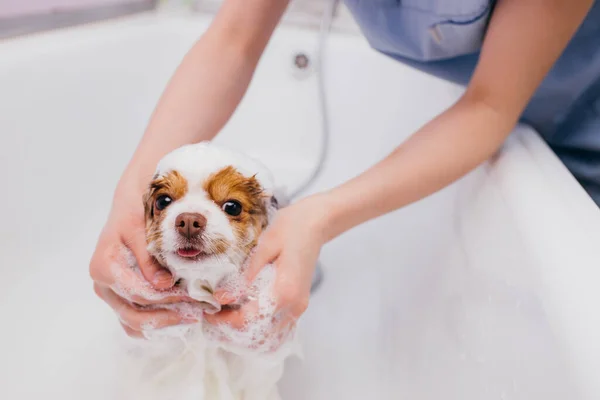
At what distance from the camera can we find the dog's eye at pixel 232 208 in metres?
0.42

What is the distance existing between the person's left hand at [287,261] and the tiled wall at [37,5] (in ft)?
2.49

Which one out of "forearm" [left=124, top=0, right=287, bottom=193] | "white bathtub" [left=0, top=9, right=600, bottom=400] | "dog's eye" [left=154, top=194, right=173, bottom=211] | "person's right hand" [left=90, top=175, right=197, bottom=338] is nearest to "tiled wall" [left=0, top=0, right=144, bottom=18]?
"white bathtub" [left=0, top=9, right=600, bottom=400]

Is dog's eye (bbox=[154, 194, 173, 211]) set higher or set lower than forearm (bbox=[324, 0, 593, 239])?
lower

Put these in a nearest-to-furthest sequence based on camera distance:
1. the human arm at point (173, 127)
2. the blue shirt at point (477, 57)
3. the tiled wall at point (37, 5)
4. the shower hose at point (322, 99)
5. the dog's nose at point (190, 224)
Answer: the dog's nose at point (190, 224) < the human arm at point (173, 127) < the blue shirt at point (477, 57) < the tiled wall at point (37, 5) < the shower hose at point (322, 99)

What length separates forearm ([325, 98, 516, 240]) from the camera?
0.57m

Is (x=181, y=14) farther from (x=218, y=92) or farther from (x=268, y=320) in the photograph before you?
(x=268, y=320)

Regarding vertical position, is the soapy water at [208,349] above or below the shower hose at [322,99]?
below

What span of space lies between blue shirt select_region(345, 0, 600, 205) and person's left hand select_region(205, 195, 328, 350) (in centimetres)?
30

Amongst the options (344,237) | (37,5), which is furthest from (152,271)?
(37,5)

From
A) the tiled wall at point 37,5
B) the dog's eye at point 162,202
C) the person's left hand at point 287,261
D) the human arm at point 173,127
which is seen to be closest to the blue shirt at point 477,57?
the human arm at point 173,127

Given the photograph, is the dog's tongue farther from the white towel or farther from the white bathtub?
the white bathtub

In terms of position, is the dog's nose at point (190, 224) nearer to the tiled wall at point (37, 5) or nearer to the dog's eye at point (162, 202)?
the dog's eye at point (162, 202)

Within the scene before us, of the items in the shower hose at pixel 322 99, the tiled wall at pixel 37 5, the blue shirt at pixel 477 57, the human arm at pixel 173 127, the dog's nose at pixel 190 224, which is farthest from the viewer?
the shower hose at pixel 322 99

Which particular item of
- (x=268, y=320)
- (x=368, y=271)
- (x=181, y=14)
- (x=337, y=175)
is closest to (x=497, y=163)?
(x=268, y=320)
